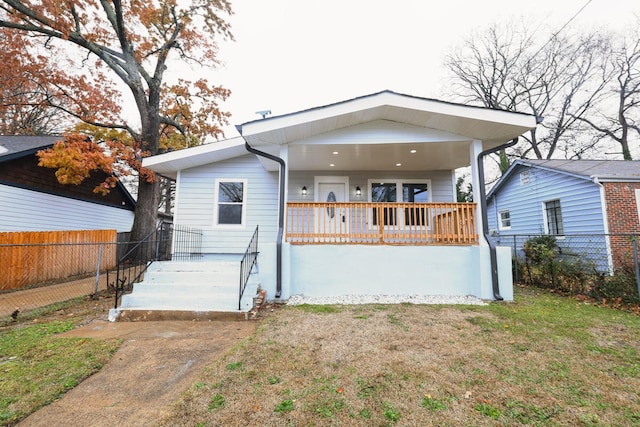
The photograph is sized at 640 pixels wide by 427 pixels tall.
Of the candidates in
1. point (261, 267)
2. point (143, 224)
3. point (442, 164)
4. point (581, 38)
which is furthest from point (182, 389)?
point (581, 38)

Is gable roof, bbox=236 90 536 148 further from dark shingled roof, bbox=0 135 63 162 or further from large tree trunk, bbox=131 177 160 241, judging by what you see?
dark shingled roof, bbox=0 135 63 162

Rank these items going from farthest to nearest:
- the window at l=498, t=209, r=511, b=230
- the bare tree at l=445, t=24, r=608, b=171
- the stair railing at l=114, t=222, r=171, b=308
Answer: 1. the bare tree at l=445, t=24, r=608, b=171
2. the window at l=498, t=209, r=511, b=230
3. the stair railing at l=114, t=222, r=171, b=308

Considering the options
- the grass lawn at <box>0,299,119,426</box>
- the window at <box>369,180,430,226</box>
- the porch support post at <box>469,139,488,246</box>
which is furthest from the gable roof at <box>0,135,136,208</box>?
the porch support post at <box>469,139,488,246</box>

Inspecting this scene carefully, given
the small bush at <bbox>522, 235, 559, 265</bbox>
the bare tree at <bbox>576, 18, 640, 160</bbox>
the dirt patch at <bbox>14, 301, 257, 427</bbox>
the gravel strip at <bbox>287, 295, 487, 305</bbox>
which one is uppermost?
the bare tree at <bbox>576, 18, 640, 160</bbox>

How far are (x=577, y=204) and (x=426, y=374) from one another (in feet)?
35.0

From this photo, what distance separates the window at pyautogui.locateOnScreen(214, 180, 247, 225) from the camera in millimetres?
7820

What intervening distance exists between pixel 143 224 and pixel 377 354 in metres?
10.3

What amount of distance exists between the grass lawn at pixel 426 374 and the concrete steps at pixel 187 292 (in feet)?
3.32

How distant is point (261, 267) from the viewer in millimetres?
5648

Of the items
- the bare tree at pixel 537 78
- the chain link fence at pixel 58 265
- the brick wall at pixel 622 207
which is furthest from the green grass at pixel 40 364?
the bare tree at pixel 537 78

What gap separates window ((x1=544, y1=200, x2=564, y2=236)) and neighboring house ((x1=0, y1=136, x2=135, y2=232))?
736 inches

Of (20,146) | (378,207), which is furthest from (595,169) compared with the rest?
(20,146)

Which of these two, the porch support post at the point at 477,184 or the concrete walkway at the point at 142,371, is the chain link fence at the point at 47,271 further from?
the porch support post at the point at 477,184

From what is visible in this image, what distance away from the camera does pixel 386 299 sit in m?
5.62
